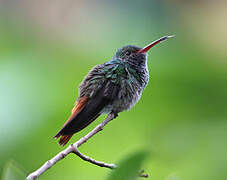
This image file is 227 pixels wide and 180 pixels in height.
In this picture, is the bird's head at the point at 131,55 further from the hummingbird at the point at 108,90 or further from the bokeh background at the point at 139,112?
the bokeh background at the point at 139,112

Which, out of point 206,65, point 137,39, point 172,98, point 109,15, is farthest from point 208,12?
point 172,98

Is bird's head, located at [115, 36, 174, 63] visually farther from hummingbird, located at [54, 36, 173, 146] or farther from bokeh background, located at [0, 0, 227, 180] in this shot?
bokeh background, located at [0, 0, 227, 180]

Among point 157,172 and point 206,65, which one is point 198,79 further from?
point 157,172

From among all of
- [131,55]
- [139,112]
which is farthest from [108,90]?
[139,112]

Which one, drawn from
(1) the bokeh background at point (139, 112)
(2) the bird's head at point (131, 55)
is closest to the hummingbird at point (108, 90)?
(2) the bird's head at point (131, 55)

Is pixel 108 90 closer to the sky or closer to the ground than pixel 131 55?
closer to the ground

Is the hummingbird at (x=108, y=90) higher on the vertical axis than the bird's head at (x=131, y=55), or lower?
lower

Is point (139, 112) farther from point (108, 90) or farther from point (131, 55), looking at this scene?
point (108, 90)

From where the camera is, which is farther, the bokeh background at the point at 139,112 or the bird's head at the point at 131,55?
the bird's head at the point at 131,55
